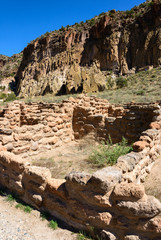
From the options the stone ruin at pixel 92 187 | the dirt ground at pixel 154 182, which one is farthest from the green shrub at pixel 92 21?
the dirt ground at pixel 154 182

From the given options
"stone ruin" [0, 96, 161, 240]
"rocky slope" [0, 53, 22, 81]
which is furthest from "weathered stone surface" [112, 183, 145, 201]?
"rocky slope" [0, 53, 22, 81]

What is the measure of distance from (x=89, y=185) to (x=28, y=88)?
4211 centimetres

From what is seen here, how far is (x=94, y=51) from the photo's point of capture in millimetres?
35594

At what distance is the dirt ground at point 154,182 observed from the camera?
2895 mm

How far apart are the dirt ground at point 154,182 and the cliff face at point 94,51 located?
18990mm

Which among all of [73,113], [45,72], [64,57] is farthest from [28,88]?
[73,113]

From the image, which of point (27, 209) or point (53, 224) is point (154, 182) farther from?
point (27, 209)

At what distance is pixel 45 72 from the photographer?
137 feet

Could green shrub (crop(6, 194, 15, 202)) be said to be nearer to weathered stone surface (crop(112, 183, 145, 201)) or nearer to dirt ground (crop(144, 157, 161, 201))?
weathered stone surface (crop(112, 183, 145, 201))

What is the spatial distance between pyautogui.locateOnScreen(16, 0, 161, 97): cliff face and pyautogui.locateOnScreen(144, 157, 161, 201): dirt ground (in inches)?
748

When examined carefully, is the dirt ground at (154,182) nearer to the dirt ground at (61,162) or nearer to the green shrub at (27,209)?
the dirt ground at (61,162)

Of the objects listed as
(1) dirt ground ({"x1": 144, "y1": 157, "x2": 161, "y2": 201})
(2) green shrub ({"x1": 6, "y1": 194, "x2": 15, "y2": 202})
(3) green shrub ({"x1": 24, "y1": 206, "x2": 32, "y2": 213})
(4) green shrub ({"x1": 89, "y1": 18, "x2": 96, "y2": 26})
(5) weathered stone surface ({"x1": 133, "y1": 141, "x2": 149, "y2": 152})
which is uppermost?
(4) green shrub ({"x1": 89, "y1": 18, "x2": 96, "y2": 26})

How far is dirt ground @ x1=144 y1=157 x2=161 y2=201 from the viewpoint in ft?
9.50

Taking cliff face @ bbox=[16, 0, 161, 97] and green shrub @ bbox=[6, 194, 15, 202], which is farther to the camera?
cliff face @ bbox=[16, 0, 161, 97]
